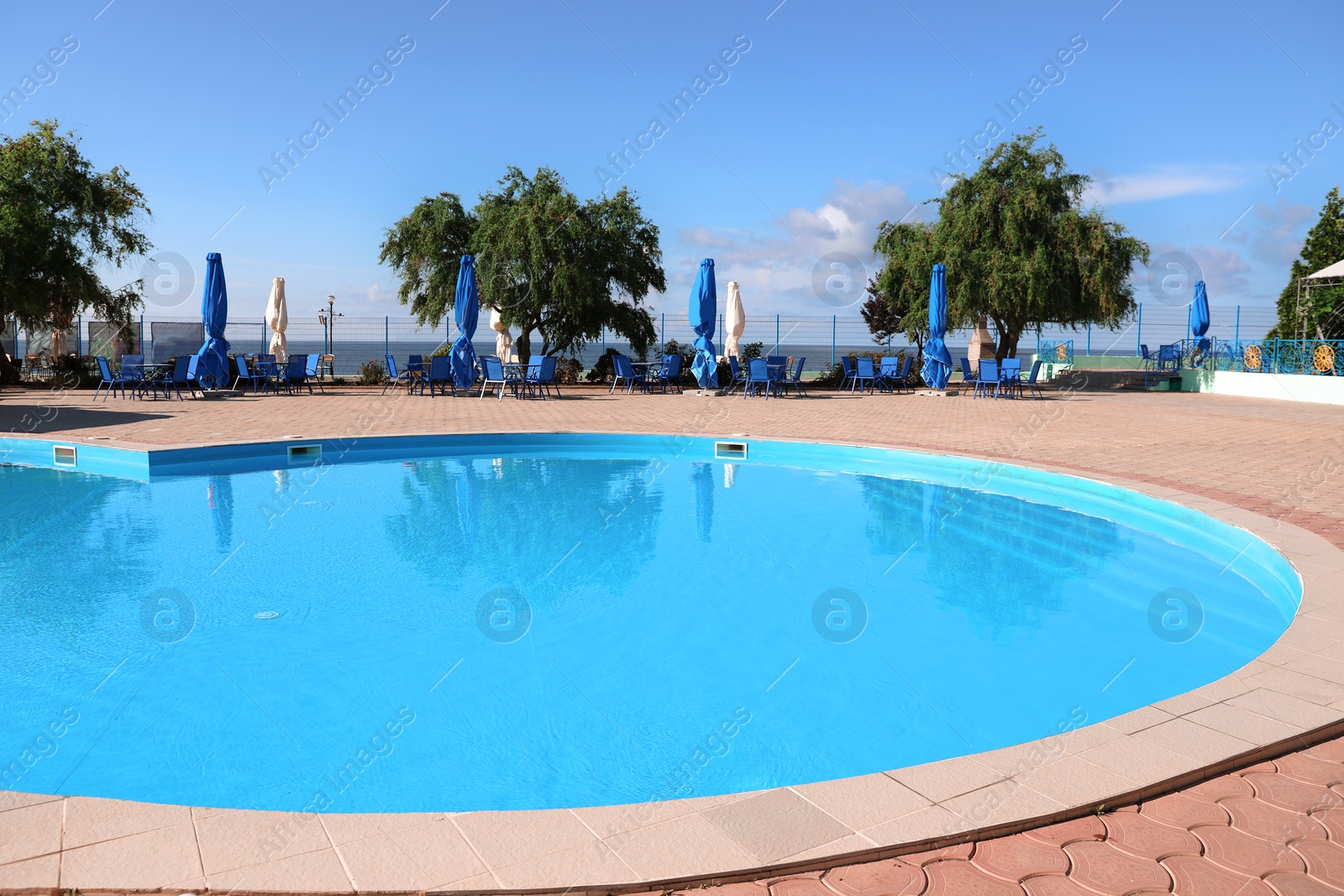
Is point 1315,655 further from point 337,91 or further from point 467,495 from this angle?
point 337,91

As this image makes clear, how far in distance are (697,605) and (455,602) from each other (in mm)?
1461

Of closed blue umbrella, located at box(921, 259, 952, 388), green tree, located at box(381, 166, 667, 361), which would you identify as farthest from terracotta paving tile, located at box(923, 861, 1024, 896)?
green tree, located at box(381, 166, 667, 361)

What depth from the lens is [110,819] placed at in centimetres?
213

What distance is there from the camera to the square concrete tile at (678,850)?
1.98 m

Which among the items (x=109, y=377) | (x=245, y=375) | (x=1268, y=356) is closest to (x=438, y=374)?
(x=245, y=375)

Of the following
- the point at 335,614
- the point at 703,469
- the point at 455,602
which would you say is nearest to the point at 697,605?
the point at 455,602

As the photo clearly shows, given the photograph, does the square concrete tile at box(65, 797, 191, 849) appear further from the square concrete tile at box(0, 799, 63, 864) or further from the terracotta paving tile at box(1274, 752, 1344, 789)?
the terracotta paving tile at box(1274, 752, 1344, 789)

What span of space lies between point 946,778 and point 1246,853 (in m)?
0.71

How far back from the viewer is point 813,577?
579 cm

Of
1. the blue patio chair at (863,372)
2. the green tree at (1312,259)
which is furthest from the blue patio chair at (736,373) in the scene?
the green tree at (1312,259)

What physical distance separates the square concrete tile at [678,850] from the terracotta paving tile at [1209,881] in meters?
0.97

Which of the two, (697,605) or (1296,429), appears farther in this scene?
(1296,429)

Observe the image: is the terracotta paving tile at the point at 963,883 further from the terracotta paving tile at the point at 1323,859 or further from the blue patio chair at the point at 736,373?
the blue patio chair at the point at 736,373

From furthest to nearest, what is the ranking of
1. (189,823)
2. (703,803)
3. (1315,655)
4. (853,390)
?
(853,390)
(1315,655)
(703,803)
(189,823)
